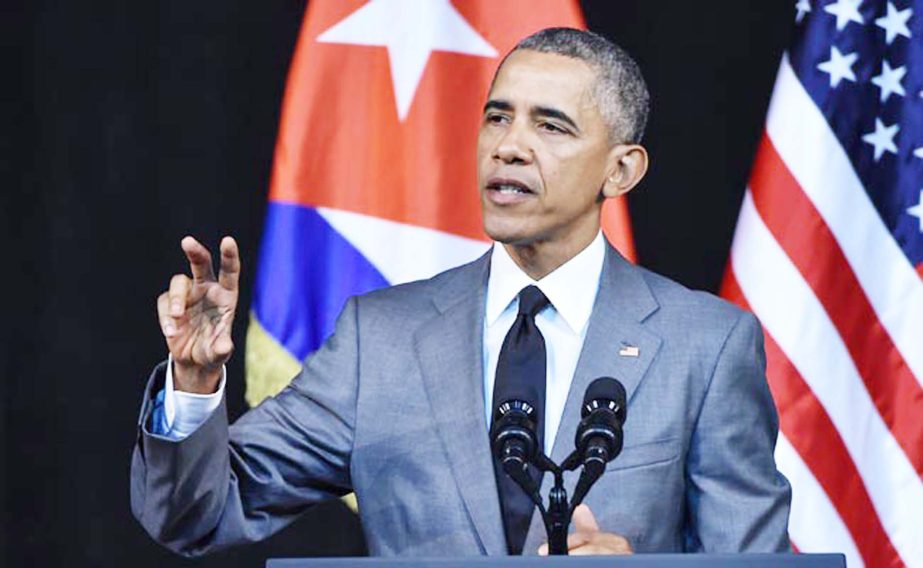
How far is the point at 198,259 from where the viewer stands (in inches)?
94.7

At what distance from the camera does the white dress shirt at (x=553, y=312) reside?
2.87 metres

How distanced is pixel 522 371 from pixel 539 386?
0.04 metres

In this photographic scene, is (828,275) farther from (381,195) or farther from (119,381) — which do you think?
(119,381)

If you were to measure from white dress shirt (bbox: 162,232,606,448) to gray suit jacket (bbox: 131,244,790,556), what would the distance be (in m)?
0.03

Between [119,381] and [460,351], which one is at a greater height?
[460,351]

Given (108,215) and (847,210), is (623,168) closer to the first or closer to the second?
(847,210)

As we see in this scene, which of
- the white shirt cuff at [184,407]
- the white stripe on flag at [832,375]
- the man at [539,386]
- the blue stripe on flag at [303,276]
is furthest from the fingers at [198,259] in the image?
the white stripe on flag at [832,375]

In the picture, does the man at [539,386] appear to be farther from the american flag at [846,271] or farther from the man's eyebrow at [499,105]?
the american flag at [846,271]

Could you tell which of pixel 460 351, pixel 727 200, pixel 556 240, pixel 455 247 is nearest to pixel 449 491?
pixel 460 351

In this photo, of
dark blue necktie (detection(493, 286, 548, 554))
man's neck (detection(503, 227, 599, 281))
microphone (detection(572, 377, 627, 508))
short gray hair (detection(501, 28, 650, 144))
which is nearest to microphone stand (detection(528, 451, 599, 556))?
microphone (detection(572, 377, 627, 508))

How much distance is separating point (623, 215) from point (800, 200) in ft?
1.33

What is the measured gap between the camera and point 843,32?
13.3 feet

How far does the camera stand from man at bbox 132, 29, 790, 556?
9.09ft

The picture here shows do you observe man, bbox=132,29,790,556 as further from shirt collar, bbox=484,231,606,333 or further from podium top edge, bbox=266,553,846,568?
podium top edge, bbox=266,553,846,568
